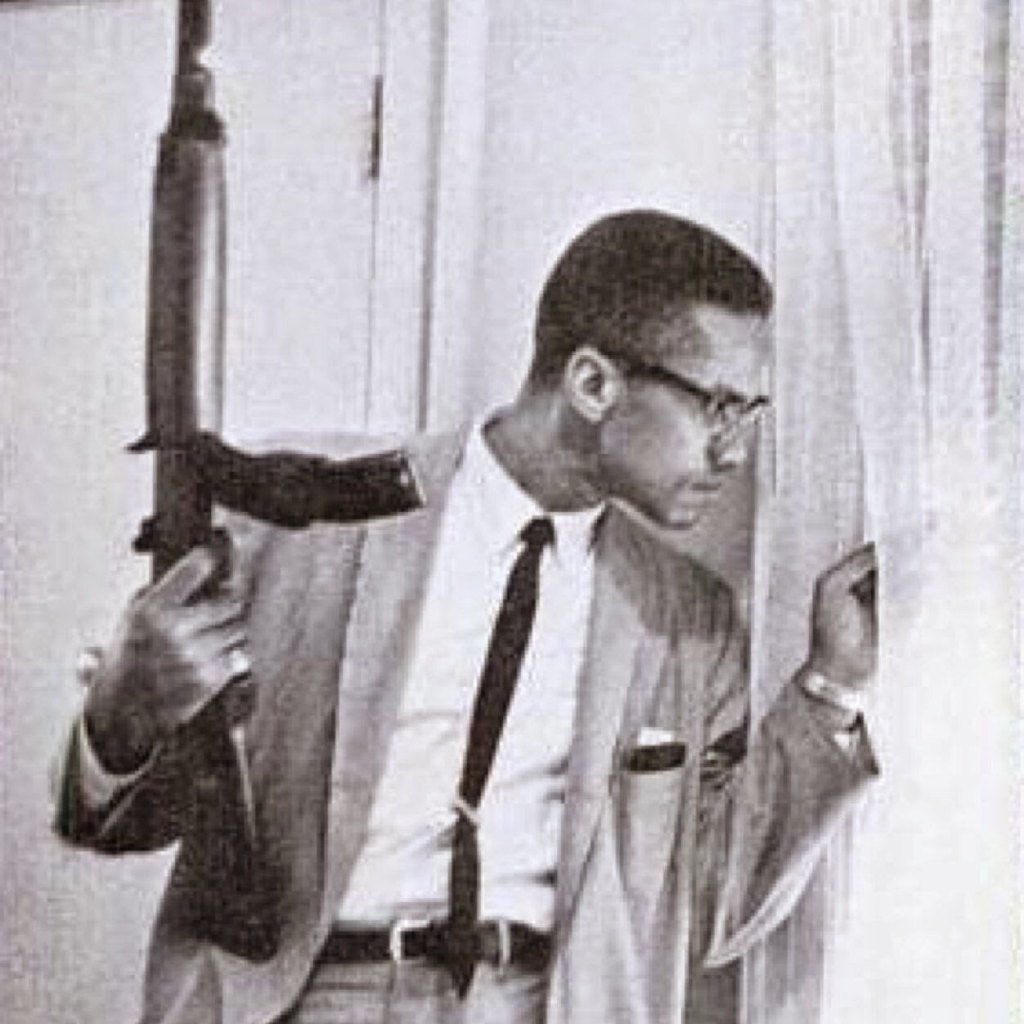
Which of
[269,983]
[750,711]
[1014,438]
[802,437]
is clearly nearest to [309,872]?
[269,983]

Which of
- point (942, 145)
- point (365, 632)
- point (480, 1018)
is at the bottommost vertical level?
point (480, 1018)

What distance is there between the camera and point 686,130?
201 cm

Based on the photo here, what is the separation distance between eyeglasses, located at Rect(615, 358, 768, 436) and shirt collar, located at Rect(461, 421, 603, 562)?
126mm

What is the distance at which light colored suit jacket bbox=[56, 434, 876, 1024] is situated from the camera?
6.43 ft

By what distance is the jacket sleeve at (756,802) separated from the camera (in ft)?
6.37

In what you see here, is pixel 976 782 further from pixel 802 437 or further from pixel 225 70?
pixel 225 70

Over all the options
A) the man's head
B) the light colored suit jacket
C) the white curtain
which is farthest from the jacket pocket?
the man's head

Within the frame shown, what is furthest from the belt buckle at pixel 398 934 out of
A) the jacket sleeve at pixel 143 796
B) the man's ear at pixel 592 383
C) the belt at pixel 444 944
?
the man's ear at pixel 592 383

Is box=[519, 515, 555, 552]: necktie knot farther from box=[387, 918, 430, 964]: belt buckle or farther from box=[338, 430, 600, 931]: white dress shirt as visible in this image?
box=[387, 918, 430, 964]: belt buckle

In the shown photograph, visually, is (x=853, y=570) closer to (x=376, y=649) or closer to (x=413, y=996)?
(x=376, y=649)

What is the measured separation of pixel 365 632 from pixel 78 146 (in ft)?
1.87

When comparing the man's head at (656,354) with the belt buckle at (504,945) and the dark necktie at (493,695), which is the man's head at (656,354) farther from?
the belt buckle at (504,945)

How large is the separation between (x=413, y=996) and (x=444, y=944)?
6 centimetres

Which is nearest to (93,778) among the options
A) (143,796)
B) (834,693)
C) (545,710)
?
(143,796)
